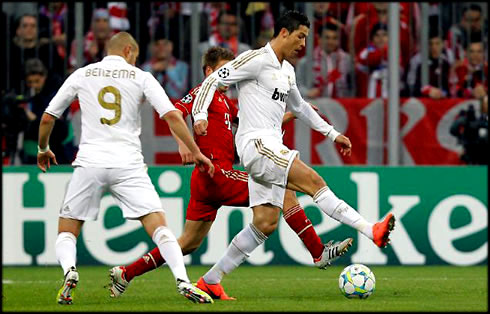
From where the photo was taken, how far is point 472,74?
13.5 meters

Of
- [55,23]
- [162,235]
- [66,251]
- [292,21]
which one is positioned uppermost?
[292,21]

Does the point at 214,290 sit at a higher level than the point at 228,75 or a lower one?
lower

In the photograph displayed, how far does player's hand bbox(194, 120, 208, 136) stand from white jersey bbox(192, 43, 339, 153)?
7.9 inches

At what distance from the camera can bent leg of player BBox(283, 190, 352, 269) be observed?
8.45m

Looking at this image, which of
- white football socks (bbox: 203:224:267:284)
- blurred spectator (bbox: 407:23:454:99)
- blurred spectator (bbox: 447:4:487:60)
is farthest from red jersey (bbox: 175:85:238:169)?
blurred spectator (bbox: 447:4:487:60)

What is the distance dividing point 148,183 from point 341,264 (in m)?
4.99

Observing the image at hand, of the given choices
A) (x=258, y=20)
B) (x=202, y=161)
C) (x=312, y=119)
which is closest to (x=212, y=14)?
(x=258, y=20)

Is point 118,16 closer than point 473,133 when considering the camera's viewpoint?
No

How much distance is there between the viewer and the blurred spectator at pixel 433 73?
43.9 feet

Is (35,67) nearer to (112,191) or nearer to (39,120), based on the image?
(39,120)

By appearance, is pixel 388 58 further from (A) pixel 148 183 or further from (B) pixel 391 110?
(A) pixel 148 183

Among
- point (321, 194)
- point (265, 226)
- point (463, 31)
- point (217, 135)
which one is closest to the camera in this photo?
point (321, 194)

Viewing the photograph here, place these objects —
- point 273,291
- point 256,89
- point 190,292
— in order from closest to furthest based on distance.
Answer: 1. point 190,292
2. point 256,89
3. point 273,291

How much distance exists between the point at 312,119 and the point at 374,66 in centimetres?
467
